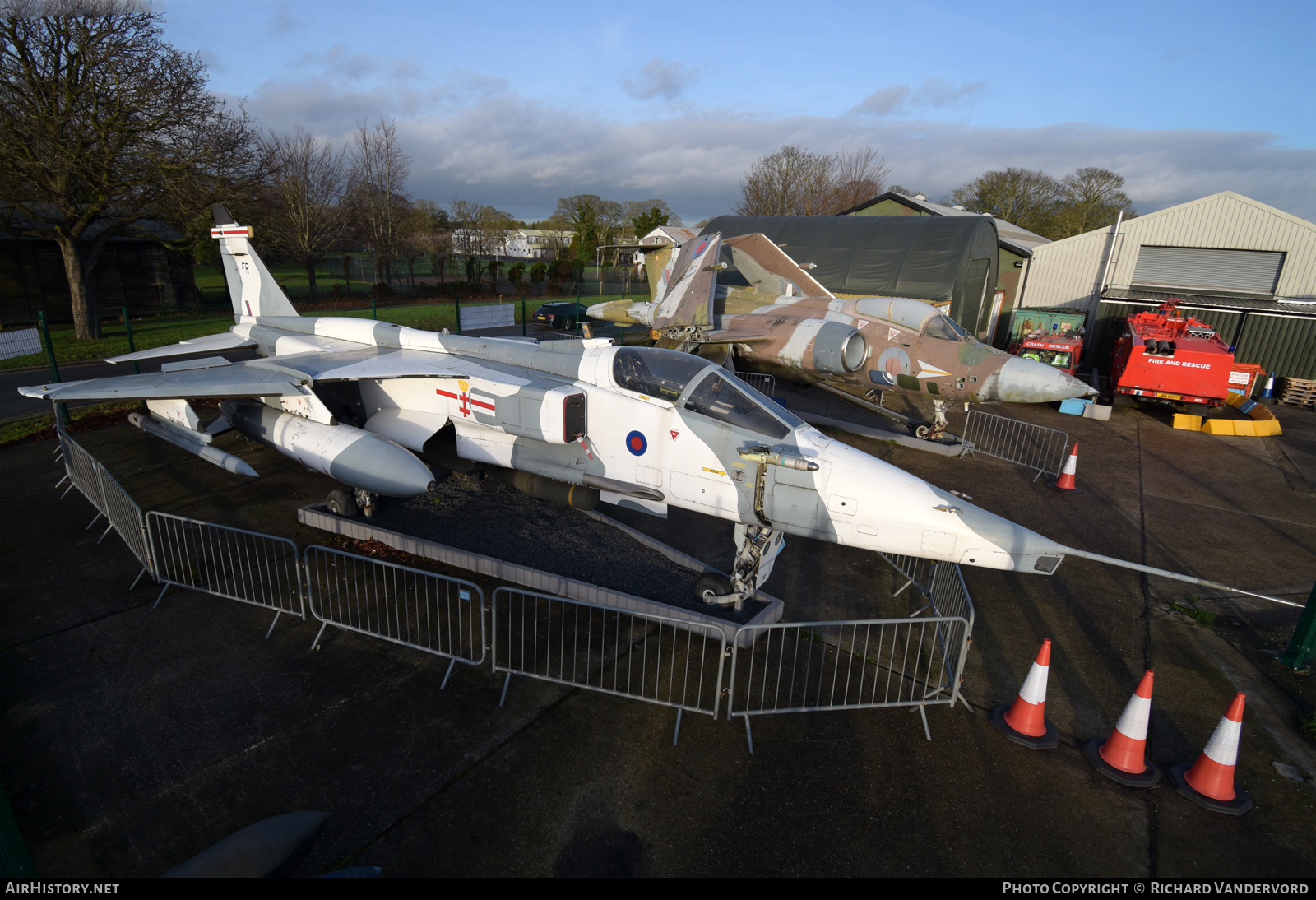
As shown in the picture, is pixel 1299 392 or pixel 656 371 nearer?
pixel 656 371

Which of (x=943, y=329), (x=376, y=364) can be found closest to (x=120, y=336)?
(x=376, y=364)

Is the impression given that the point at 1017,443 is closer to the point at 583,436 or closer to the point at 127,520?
the point at 583,436

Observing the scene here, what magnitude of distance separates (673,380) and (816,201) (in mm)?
45169

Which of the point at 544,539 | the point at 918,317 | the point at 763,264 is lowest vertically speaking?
the point at 544,539

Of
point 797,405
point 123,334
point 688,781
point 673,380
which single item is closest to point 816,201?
point 797,405

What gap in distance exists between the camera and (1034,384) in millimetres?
11391

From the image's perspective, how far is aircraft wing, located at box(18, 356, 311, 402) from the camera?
24.6ft

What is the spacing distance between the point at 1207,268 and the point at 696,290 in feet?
72.3

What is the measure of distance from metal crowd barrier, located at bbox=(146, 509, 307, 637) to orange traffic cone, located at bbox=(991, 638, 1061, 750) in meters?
6.29

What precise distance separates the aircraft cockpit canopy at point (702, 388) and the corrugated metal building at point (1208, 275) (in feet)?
64.9

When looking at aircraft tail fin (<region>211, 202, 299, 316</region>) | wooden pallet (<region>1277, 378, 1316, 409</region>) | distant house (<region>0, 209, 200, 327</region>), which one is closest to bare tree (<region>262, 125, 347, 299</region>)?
distant house (<region>0, 209, 200, 327</region>)

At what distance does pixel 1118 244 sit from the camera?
21562mm

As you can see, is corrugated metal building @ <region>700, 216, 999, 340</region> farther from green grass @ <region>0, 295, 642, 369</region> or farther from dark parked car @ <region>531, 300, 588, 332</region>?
green grass @ <region>0, 295, 642, 369</region>

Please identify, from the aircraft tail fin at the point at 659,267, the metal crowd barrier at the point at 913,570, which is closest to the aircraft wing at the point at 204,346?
the aircraft tail fin at the point at 659,267
